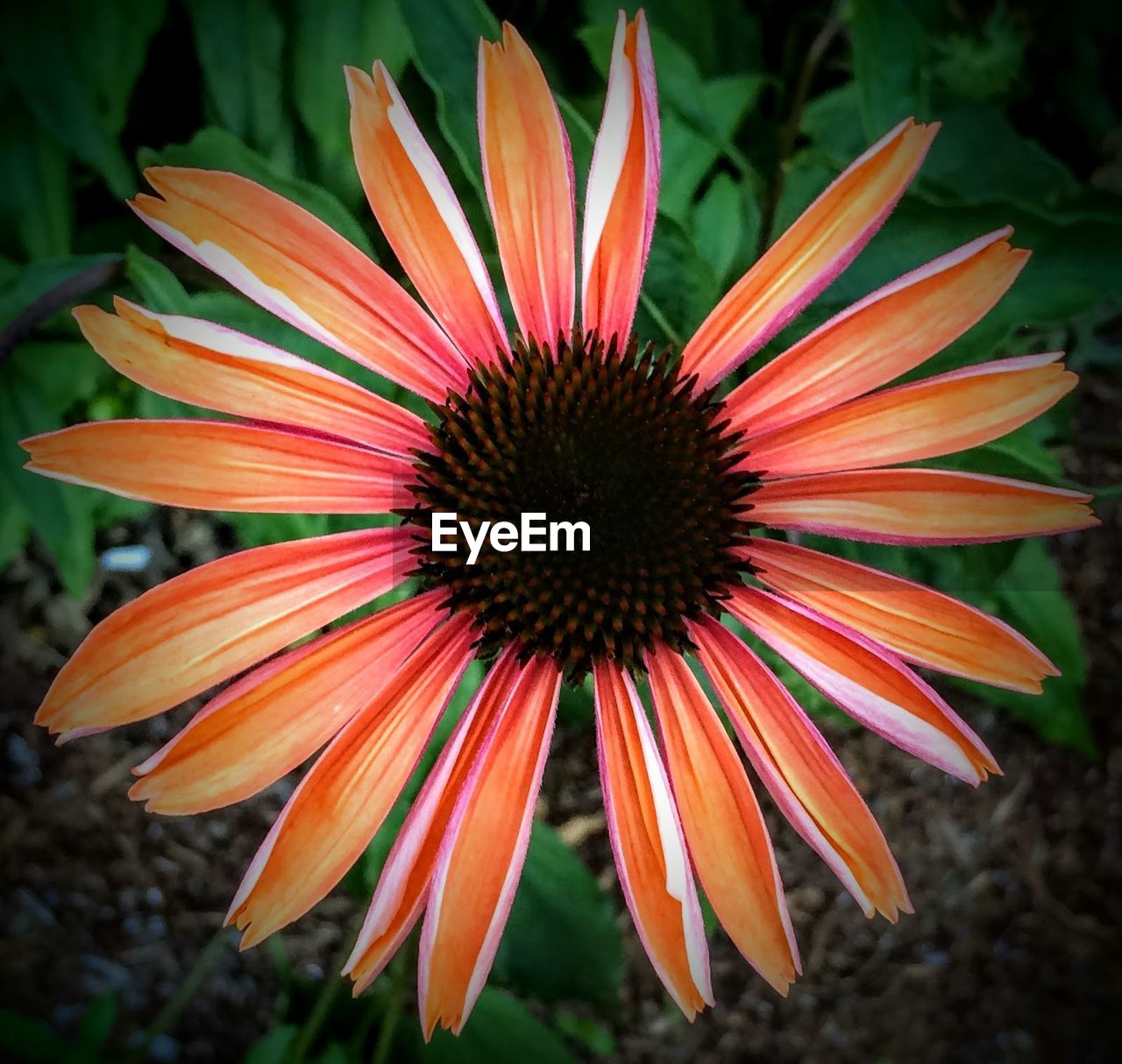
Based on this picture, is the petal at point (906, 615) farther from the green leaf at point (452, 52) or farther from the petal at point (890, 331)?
the green leaf at point (452, 52)

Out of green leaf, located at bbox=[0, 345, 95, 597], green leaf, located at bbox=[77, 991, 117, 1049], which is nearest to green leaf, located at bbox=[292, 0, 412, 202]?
green leaf, located at bbox=[0, 345, 95, 597]

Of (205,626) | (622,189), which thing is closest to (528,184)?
(622,189)

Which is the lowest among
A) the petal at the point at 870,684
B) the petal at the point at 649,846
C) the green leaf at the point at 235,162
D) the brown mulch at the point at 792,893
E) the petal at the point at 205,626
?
the brown mulch at the point at 792,893

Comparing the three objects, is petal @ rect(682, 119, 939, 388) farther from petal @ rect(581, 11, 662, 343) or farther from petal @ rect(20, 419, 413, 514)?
petal @ rect(20, 419, 413, 514)

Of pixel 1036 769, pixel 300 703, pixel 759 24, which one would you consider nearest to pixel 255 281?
pixel 300 703

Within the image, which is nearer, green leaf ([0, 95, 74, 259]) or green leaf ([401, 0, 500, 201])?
green leaf ([401, 0, 500, 201])

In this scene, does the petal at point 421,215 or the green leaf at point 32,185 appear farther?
the green leaf at point 32,185

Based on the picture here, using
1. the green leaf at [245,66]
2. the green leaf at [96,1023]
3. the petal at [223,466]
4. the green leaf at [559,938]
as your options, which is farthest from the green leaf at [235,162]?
the green leaf at [96,1023]
